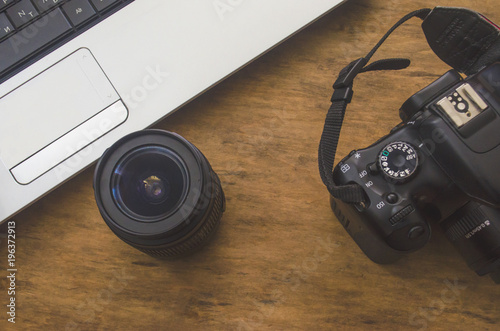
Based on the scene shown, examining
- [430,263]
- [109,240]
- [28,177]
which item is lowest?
[430,263]

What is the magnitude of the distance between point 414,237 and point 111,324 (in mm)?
350

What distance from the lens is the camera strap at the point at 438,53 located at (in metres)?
0.42

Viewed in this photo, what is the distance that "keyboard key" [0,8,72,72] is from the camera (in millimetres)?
452

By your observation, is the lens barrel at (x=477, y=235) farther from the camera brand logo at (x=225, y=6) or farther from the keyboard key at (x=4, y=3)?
the keyboard key at (x=4, y=3)

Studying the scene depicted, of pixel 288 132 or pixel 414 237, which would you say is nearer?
pixel 414 237

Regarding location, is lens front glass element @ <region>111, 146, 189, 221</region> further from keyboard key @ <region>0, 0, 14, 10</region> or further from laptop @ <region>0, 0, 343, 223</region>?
keyboard key @ <region>0, 0, 14, 10</region>

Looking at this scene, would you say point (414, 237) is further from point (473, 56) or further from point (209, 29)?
point (209, 29)

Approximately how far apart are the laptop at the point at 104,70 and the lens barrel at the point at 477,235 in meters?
0.28

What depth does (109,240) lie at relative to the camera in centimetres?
52

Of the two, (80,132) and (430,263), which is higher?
(80,132)

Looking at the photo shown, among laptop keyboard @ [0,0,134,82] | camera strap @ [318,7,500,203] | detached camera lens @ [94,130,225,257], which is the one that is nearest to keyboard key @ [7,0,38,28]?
laptop keyboard @ [0,0,134,82]

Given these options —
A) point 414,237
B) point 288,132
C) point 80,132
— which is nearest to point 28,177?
point 80,132

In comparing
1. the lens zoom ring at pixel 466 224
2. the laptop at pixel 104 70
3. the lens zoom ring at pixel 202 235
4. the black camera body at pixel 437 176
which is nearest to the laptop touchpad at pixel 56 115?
the laptop at pixel 104 70

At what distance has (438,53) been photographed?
48cm
